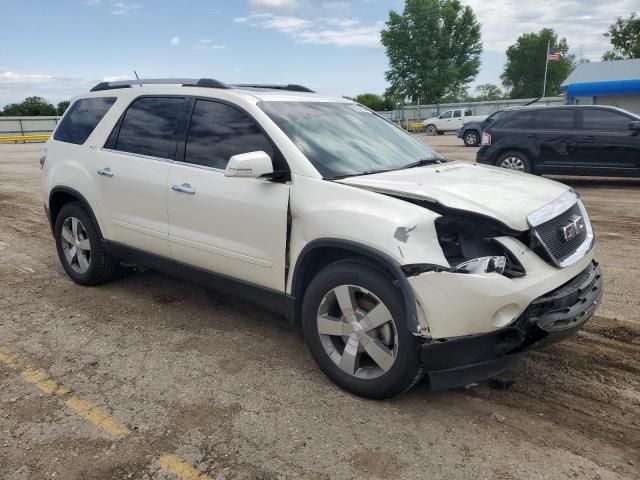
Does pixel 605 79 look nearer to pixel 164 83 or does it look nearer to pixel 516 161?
pixel 516 161

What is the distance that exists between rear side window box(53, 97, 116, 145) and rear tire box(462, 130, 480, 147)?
2094 cm

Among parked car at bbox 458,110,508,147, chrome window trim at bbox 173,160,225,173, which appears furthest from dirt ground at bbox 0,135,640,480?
parked car at bbox 458,110,508,147

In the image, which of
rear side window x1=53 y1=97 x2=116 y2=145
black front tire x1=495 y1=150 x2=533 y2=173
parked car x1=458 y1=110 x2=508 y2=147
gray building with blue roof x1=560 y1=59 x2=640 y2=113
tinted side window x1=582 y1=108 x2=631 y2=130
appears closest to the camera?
rear side window x1=53 y1=97 x2=116 y2=145

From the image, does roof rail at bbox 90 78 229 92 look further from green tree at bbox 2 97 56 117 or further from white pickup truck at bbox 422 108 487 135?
green tree at bbox 2 97 56 117

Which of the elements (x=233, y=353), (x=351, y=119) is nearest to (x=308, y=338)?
(x=233, y=353)

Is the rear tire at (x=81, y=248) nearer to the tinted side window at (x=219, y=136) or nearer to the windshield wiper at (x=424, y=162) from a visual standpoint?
the tinted side window at (x=219, y=136)

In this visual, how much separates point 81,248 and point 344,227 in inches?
123

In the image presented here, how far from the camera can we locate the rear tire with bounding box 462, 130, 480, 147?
78.0ft

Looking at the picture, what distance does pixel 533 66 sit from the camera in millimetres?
90875

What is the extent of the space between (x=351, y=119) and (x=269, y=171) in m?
1.14

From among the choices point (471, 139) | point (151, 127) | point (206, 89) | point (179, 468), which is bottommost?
point (179, 468)

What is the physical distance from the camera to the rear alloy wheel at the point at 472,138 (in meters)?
23.8

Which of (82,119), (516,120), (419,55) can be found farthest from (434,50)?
(82,119)

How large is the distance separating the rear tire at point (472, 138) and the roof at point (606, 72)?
16.0 metres
